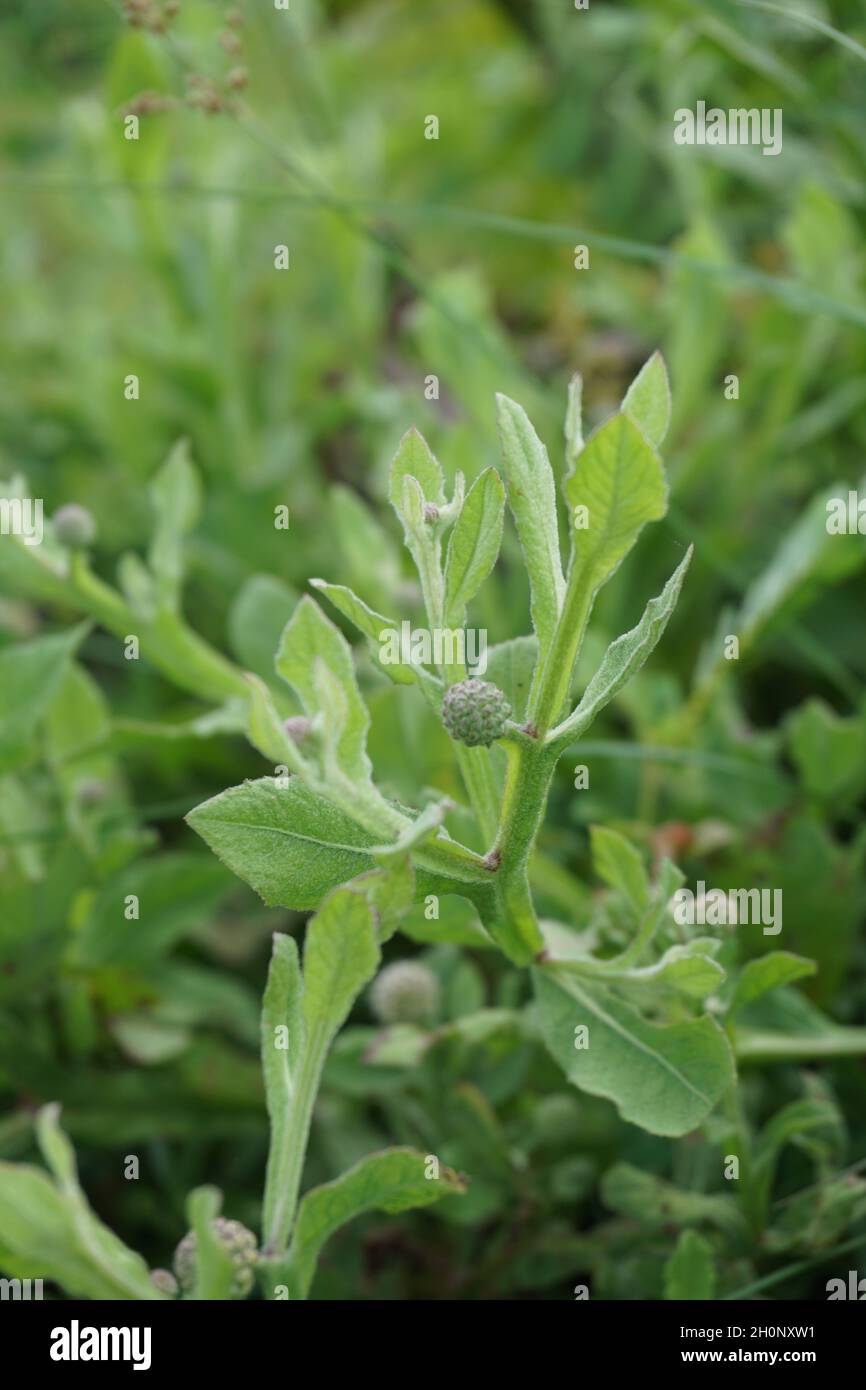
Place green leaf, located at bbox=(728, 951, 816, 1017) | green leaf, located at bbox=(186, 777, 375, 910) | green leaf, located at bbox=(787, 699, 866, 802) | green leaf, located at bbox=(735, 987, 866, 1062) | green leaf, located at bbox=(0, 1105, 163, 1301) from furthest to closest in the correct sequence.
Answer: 1. green leaf, located at bbox=(787, 699, 866, 802)
2. green leaf, located at bbox=(735, 987, 866, 1062)
3. green leaf, located at bbox=(728, 951, 816, 1017)
4. green leaf, located at bbox=(186, 777, 375, 910)
5. green leaf, located at bbox=(0, 1105, 163, 1301)

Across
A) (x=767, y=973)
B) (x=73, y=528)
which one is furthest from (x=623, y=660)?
(x=73, y=528)

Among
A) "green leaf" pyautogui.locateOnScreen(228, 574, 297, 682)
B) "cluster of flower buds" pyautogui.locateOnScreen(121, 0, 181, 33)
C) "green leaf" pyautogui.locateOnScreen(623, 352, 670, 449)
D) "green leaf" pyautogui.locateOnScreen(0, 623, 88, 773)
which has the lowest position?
"green leaf" pyautogui.locateOnScreen(0, 623, 88, 773)

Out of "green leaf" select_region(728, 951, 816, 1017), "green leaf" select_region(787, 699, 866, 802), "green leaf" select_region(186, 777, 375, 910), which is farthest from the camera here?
"green leaf" select_region(787, 699, 866, 802)

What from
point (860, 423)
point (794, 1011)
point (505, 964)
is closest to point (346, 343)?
point (860, 423)

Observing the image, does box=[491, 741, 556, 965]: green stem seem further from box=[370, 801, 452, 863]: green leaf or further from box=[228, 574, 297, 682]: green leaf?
box=[228, 574, 297, 682]: green leaf

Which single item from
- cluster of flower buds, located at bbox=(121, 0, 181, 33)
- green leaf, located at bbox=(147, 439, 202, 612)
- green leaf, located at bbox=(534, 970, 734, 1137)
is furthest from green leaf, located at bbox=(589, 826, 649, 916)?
cluster of flower buds, located at bbox=(121, 0, 181, 33)

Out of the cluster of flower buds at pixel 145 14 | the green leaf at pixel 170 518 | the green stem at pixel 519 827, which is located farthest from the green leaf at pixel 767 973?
the cluster of flower buds at pixel 145 14
